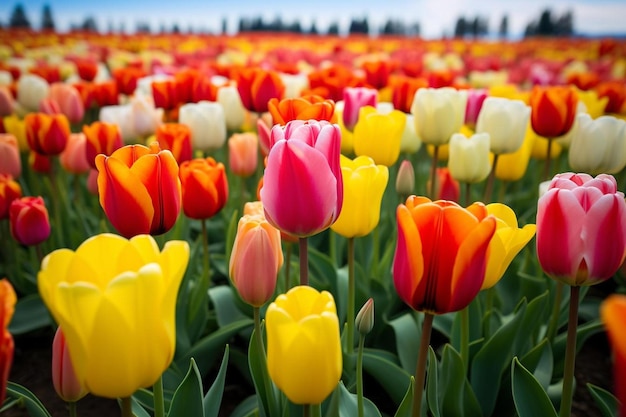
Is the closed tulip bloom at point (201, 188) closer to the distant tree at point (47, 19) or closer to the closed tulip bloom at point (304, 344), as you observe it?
the closed tulip bloom at point (304, 344)

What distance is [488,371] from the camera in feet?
5.82

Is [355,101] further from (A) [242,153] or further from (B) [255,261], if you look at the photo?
(B) [255,261]

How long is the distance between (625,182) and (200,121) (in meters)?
2.80

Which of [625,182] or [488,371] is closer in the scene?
[488,371]

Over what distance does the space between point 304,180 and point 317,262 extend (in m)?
1.22

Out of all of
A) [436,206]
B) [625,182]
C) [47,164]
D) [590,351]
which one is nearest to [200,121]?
[47,164]

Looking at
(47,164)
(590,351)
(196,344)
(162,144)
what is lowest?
(590,351)

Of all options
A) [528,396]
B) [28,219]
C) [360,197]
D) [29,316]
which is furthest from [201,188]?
[29,316]

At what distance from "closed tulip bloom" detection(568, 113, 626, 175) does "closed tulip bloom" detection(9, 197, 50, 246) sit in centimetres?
206

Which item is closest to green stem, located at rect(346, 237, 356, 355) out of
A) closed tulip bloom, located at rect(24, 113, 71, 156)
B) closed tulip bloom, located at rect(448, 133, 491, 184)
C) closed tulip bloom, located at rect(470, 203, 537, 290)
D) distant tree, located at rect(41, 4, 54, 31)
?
closed tulip bloom, located at rect(470, 203, 537, 290)

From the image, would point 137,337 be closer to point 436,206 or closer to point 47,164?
point 436,206

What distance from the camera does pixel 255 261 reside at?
1228 mm

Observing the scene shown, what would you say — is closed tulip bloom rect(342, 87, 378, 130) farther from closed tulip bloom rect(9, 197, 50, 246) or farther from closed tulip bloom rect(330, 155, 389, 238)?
closed tulip bloom rect(9, 197, 50, 246)

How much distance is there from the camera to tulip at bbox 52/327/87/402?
1100mm
